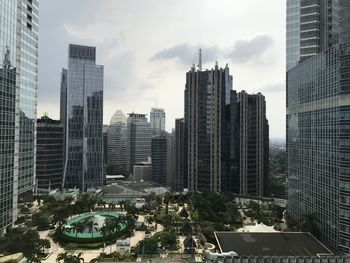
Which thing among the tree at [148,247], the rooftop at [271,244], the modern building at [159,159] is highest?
the modern building at [159,159]

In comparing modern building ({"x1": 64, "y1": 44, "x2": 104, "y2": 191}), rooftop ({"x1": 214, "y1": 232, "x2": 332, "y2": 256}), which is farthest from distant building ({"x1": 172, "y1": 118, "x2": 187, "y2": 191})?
rooftop ({"x1": 214, "y1": 232, "x2": 332, "y2": 256})

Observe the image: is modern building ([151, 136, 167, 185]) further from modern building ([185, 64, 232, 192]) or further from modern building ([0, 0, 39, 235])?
modern building ([0, 0, 39, 235])

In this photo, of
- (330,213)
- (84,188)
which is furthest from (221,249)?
(84,188)

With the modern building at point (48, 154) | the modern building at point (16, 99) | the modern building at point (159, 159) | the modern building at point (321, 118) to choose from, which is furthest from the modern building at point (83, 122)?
the modern building at point (321, 118)

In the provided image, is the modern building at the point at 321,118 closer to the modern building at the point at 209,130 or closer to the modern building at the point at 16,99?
the modern building at the point at 209,130

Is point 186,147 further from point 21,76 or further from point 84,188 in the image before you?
point 21,76

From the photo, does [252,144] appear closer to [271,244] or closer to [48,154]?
[271,244]

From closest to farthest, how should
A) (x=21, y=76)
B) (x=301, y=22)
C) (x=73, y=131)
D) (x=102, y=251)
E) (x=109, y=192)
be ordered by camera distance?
(x=102, y=251)
(x=21, y=76)
(x=301, y=22)
(x=109, y=192)
(x=73, y=131)
